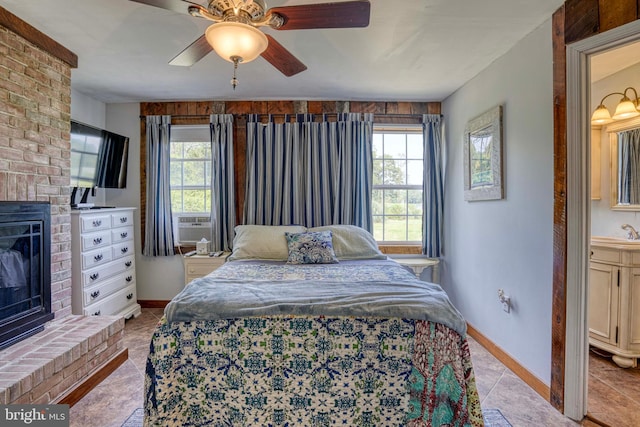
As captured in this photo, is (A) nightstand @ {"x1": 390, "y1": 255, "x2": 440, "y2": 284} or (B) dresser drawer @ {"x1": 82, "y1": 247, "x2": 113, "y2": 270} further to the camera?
(A) nightstand @ {"x1": 390, "y1": 255, "x2": 440, "y2": 284}

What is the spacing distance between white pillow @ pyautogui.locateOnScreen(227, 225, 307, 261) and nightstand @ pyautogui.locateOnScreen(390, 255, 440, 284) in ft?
4.03

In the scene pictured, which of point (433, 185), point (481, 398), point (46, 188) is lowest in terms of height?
point (481, 398)

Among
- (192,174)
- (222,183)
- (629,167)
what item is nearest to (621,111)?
(629,167)

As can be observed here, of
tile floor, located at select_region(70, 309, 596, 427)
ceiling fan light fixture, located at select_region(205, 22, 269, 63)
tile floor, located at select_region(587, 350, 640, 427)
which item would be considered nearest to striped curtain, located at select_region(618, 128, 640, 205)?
tile floor, located at select_region(587, 350, 640, 427)

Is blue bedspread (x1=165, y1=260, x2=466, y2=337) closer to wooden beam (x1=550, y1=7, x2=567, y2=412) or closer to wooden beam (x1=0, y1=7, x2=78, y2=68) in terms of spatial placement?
wooden beam (x1=550, y1=7, x2=567, y2=412)

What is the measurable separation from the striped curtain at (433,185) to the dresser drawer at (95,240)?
329cm

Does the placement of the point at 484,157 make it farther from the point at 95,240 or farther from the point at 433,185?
the point at 95,240

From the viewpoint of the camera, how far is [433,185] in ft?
12.1

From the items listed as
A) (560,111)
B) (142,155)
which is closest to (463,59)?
(560,111)

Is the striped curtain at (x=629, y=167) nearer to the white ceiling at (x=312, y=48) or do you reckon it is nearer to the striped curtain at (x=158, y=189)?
the white ceiling at (x=312, y=48)

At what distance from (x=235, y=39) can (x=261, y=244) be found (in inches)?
76.2

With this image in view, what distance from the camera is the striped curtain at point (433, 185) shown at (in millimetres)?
3670

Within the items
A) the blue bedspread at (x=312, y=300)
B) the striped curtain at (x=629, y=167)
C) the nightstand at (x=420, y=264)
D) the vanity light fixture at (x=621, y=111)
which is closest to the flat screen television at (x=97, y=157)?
the blue bedspread at (x=312, y=300)

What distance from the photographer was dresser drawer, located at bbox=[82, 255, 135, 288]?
111 inches
